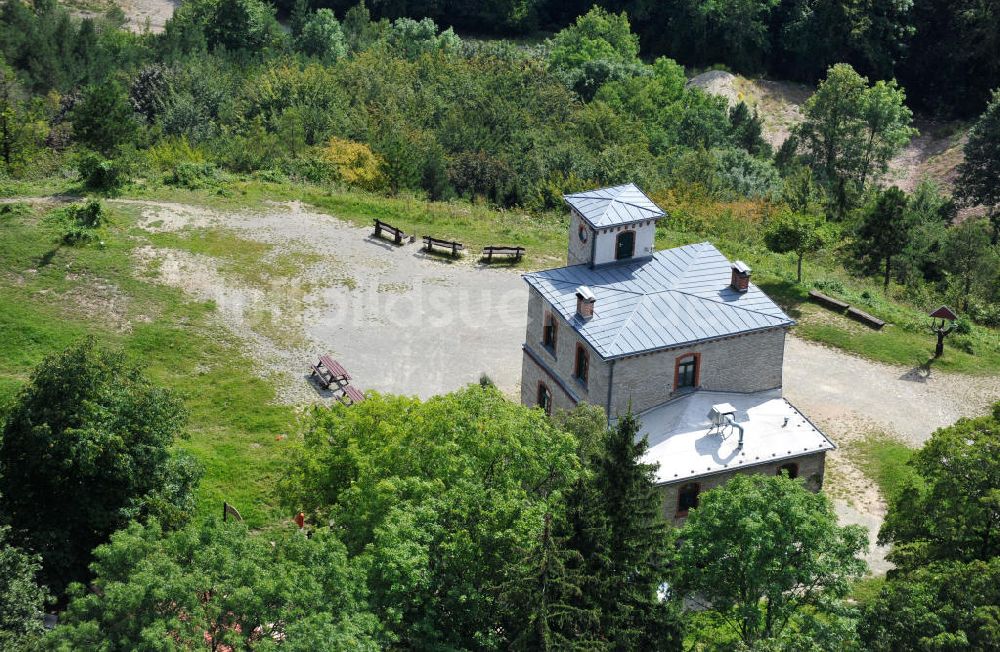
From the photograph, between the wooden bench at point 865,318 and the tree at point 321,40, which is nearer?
the wooden bench at point 865,318

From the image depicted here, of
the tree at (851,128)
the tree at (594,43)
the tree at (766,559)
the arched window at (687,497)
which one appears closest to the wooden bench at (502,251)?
the arched window at (687,497)

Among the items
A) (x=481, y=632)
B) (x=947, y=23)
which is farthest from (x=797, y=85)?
(x=481, y=632)

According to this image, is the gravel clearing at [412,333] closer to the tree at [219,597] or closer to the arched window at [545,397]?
the arched window at [545,397]

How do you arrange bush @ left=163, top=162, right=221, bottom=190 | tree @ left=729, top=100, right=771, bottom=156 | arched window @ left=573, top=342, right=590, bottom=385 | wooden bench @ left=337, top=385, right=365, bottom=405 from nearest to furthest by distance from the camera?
arched window @ left=573, top=342, right=590, bottom=385 < wooden bench @ left=337, top=385, right=365, bottom=405 < bush @ left=163, top=162, right=221, bottom=190 < tree @ left=729, top=100, right=771, bottom=156

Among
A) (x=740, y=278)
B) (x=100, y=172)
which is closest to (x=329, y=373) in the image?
(x=740, y=278)

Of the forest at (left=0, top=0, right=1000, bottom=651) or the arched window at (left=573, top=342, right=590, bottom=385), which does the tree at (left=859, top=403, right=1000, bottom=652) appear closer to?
the forest at (left=0, top=0, right=1000, bottom=651)

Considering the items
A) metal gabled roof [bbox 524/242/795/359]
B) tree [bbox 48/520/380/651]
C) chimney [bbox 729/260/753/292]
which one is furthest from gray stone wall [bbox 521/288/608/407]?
tree [bbox 48/520/380/651]

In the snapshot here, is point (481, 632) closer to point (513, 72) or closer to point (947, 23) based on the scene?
point (513, 72)

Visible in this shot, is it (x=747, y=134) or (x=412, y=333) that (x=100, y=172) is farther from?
(x=747, y=134)
